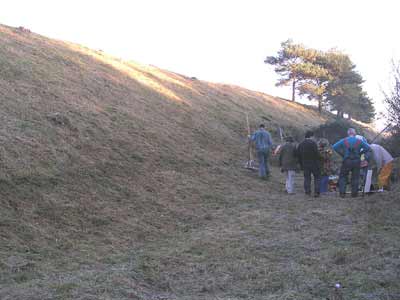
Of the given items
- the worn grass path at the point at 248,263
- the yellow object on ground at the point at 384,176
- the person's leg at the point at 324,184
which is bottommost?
the worn grass path at the point at 248,263

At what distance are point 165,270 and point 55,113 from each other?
714 cm

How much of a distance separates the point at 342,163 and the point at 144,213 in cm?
514

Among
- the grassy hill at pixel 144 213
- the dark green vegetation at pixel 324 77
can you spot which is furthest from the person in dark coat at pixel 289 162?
the dark green vegetation at pixel 324 77

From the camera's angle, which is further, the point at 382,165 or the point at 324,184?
the point at 324,184

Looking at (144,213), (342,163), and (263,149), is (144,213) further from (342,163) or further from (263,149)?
(263,149)

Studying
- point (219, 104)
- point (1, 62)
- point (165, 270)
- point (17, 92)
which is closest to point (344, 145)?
point (165, 270)

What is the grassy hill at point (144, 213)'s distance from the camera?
5801 mm

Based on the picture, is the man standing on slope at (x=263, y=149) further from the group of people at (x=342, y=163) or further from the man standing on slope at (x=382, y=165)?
the man standing on slope at (x=382, y=165)

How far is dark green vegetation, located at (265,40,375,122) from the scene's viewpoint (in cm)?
4138

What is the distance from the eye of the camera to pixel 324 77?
41219 millimetres

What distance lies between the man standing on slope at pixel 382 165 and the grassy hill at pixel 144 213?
0.81 meters

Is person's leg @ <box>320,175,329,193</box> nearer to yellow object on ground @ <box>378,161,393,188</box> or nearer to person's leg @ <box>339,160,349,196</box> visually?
person's leg @ <box>339,160,349,196</box>

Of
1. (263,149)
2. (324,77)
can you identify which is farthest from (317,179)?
(324,77)

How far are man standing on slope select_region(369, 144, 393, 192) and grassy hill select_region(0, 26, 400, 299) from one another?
32.1 inches
